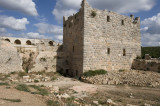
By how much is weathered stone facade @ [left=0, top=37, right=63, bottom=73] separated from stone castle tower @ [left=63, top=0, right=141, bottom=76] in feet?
5.58

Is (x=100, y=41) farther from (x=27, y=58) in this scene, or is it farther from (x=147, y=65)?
(x=27, y=58)

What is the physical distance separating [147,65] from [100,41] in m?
5.43

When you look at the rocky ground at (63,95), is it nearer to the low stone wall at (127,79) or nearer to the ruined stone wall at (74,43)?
the low stone wall at (127,79)

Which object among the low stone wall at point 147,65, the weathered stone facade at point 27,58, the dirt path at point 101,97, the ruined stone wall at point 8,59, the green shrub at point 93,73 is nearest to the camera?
the dirt path at point 101,97

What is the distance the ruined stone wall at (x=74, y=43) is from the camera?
43.4ft

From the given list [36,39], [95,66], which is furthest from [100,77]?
[36,39]

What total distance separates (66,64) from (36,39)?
810 centimetres

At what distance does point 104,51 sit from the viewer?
13.5m

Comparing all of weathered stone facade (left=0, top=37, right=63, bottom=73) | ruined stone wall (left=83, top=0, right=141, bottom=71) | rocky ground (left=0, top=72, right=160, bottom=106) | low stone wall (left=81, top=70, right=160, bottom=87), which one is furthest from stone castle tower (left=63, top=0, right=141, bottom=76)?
rocky ground (left=0, top=72, right=160, bottom=106)

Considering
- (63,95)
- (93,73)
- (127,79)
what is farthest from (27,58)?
(127,79)

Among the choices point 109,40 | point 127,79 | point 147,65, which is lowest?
point 127,79

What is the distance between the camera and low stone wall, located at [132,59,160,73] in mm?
12602

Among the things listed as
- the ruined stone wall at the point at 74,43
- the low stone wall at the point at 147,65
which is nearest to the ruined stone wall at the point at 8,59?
the ruined stone wall at the point at 74,43

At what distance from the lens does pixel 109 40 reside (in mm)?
13758
